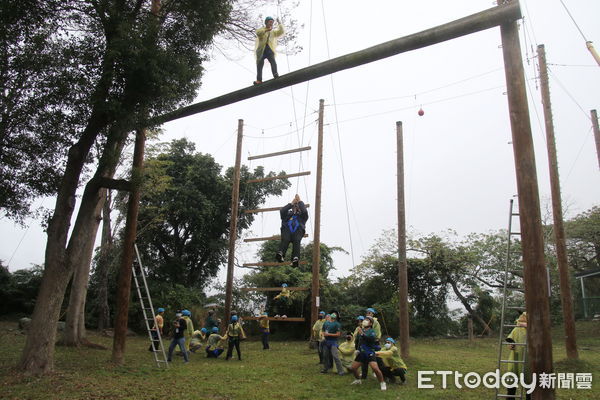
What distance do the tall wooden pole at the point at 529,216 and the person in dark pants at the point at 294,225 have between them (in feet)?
Result: 17.0

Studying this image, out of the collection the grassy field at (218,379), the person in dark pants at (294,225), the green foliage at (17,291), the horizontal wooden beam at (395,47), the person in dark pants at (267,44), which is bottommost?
the grassy field at (218,379)

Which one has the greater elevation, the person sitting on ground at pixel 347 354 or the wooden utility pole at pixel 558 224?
the wooden utility pole at pixel 558 224

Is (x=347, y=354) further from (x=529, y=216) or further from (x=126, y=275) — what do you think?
(x=529, y=216)

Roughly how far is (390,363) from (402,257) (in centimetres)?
419

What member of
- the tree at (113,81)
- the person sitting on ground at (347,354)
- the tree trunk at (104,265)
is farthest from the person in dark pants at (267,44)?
the tree trunk at (104,265)

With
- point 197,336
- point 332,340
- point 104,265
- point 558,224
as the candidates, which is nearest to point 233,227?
point 197,336

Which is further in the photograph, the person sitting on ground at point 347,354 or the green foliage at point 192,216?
the green foliage at point 192,216

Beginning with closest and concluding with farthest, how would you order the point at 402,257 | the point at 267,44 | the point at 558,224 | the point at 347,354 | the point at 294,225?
the point at 267,44
the point at 294,225
the point at 347,354
the point at 558,224
the point at 402,257

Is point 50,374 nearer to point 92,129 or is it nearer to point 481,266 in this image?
point 92,129

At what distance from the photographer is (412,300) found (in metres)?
25.0

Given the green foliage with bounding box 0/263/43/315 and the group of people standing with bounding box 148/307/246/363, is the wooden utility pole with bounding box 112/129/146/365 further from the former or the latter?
the green foliage with bounding box 0/263/43/315

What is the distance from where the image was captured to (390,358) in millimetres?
10320

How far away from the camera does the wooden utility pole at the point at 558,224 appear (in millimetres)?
12539

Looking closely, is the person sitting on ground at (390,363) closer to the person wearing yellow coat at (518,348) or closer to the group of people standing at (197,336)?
the person wearing yellow coat at (518,348)
